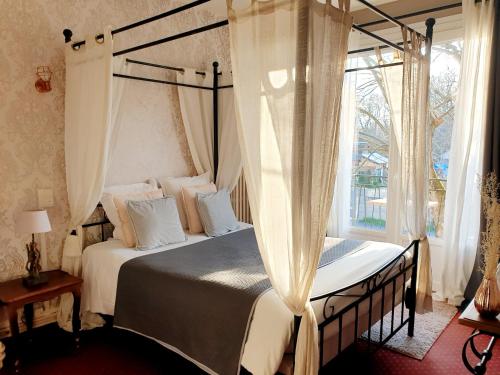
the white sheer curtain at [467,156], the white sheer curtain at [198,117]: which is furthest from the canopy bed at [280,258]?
the white sheer curtain at [467,156]

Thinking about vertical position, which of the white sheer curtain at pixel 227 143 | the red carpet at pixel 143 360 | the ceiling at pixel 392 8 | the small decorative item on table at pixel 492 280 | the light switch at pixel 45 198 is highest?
the ceiling at pixel 392 8

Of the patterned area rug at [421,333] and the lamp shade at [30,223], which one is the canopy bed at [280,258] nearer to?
the patterned area rug at [421,333]

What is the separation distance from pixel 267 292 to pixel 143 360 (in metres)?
1.17

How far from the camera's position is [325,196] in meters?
1.71

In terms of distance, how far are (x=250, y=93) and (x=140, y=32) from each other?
2.19m

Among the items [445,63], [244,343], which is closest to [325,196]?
[244,343]

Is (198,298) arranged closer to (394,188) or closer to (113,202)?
(113,202)

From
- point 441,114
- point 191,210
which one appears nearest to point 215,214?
point 191,210

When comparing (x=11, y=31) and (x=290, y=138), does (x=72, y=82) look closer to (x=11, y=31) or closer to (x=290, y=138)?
(x=11, y=31)

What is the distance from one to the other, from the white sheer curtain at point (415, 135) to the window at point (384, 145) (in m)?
1.11

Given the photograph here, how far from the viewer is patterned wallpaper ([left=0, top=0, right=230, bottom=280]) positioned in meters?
2.75

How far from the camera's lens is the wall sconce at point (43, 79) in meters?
2.84

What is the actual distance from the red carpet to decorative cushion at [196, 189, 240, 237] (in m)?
1.01

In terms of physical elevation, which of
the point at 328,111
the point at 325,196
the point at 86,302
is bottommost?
the point at 86,302
